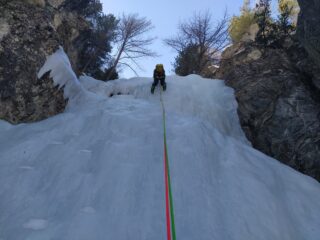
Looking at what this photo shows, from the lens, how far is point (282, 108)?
8039 millimetres

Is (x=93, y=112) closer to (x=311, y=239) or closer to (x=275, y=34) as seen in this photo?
(x=311, y=239)

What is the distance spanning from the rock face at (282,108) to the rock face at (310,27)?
567mm

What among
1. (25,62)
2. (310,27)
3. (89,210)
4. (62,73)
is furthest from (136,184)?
(310,27)

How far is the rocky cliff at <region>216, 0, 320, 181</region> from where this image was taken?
23.6 ft

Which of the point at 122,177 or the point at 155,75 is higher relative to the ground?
the point at 155,75

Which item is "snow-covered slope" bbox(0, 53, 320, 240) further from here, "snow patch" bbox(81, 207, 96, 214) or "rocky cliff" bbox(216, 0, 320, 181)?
"rocky cliff" bbox(216, 0, 320, 181)

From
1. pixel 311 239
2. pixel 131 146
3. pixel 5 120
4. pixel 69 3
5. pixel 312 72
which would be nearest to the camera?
pixel 311 239

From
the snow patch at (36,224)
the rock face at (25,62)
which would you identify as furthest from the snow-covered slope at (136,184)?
the rock face at (25,62)

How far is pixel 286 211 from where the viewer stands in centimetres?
510

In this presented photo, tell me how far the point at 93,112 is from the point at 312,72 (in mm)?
5906

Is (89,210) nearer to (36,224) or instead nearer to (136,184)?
(36,224)

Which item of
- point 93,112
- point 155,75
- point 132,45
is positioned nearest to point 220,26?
point 132,45

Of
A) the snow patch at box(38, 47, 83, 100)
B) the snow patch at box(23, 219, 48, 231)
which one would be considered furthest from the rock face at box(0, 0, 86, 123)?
the snow patch at box(23, 219, 48, 231)

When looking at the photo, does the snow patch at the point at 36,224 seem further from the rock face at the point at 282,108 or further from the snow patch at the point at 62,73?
the rock face at the point at 282,108
